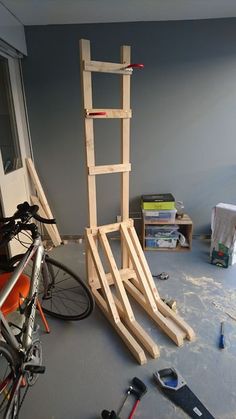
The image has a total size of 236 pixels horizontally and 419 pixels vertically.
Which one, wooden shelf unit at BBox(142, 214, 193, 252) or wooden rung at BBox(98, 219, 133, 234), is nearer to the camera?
wooden rung at BBox(98, 219, 133, 234)

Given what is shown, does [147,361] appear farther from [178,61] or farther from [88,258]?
[178,61]

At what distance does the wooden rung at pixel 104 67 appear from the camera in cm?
159

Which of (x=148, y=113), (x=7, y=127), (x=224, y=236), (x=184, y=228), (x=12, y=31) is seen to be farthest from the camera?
(x=184, y=228)

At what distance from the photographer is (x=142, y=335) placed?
165 cm

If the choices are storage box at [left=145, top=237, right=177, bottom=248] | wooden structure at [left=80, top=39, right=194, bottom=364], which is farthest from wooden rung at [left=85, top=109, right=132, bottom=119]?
storage box at [left=145, top=237, right=177, bottom=248]

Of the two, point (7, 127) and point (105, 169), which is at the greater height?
point (7, 127)

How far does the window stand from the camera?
242 centimetres

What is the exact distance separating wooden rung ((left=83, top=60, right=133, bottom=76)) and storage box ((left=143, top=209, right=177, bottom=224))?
1496 millimetres

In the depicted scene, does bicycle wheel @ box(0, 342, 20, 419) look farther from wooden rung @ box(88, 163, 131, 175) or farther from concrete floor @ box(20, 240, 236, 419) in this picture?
wooden rung @ box(88, 163, 131, 175)

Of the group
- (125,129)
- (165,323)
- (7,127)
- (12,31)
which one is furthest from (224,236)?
(12,31)

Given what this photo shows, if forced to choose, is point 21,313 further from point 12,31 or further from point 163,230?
point 12,31

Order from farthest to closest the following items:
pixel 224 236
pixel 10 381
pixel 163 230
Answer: pixel 163 230, pixel 224 236, pixel 10 381

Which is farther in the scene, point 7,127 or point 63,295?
point 7,127

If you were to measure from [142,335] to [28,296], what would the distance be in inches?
31.5
